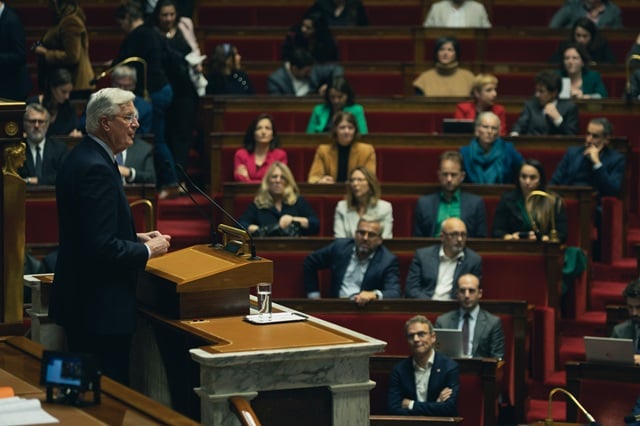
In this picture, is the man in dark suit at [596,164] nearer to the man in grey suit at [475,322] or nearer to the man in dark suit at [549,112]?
the man in dark suit at [549,112]

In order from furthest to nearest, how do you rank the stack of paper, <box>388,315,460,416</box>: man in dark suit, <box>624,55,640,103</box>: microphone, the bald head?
<box>624,55,640,103</box>: microphone, the bald head, <box>388,315,460,416</box>: man in dark suit, the stack of paper

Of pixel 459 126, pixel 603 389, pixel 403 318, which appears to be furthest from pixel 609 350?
pixel 459 126

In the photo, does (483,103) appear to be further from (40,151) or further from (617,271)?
(40,151)

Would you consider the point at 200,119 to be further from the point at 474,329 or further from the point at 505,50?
the point at 474,329

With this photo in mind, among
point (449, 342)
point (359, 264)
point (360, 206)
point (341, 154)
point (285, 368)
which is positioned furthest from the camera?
point (341, 154)

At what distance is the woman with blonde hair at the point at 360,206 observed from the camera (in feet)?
18.0

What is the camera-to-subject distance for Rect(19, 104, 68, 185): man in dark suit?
5.59 m

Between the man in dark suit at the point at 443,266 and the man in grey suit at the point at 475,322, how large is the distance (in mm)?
272

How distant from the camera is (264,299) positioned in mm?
3068

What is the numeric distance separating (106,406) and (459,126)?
12.7 feet

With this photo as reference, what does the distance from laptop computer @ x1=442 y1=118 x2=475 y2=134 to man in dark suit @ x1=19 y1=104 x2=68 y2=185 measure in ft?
5.40

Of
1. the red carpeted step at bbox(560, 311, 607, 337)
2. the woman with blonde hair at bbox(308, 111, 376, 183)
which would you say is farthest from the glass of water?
the woman with blonde hair at bbox(308, 111, 376, 183)

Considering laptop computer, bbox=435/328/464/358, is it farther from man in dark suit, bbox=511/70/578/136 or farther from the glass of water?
man in dark suit, bbox=511/70/578/136

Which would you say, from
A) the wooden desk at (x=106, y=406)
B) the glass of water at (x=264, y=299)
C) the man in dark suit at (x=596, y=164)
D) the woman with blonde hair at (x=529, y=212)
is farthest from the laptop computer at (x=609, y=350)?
the wooden desk at (x=106, y=406)
